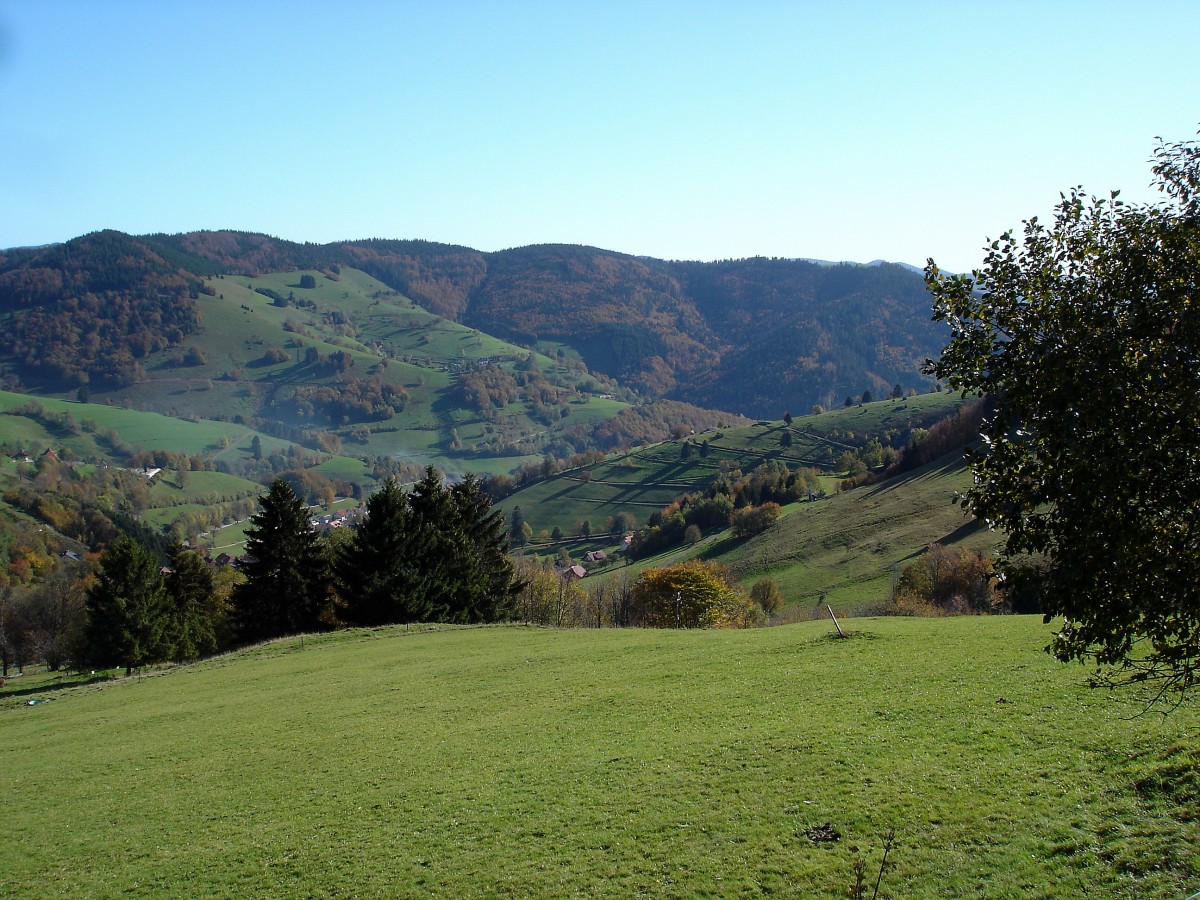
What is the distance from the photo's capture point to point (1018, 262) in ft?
34.6

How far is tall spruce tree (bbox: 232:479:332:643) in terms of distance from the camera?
5619 centimetres

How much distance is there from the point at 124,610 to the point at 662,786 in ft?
168

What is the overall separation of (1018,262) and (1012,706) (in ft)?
36.4

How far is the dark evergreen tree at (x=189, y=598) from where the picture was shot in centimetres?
6122

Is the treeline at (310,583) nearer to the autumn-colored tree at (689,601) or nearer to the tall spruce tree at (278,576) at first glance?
the tall spruce tree at (278,576)

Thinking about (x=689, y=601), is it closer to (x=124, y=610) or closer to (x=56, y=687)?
(x=124, y=610)

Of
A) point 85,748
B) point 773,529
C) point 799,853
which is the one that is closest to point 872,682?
point 799,853

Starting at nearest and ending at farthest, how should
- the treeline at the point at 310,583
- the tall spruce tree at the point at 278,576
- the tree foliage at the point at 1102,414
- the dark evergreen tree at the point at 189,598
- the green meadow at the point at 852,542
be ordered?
the tree foliage at the point at 1102,414
the treeline at the point at 310,583
the tall spruce tree at the point at 278,576
the dark evergreen tree at the point at 189,598
the green meadow at the point at 852,542

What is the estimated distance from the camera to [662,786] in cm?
1580

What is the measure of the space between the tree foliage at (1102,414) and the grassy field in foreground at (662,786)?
3293 millimetres

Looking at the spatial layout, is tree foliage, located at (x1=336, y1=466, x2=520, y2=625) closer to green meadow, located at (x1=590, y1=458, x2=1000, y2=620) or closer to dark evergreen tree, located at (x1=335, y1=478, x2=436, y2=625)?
dark evergreen tree, located at (x1=335, y1=478, x2=436, y2=625)

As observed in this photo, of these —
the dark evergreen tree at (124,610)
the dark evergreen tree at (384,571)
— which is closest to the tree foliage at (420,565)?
the dark evergreen tree at (384,571)

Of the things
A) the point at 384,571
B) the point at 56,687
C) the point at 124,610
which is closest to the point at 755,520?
the point at 384,571

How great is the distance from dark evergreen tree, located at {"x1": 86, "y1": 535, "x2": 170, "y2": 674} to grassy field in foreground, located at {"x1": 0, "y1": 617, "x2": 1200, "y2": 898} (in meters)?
26.8
